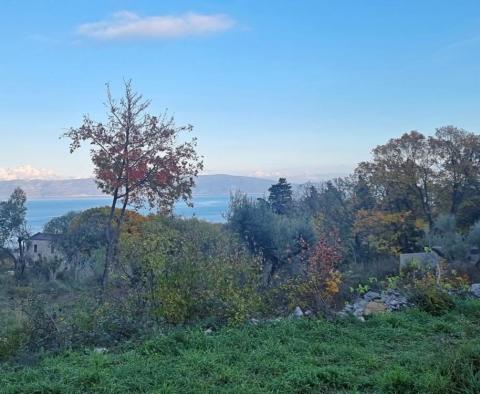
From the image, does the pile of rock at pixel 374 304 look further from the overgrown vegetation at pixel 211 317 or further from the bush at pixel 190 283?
the bush at pixel 190 283

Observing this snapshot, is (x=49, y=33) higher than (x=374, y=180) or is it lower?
higher

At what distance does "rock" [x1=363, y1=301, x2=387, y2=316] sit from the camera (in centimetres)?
633

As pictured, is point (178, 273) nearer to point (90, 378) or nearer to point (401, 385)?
point (90, 378)

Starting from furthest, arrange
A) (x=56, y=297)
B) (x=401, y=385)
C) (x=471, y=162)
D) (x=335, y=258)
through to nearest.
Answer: (x=471, y=162)
(x=56, y=297)
(x=335, y=258)
(x=401, y=385)

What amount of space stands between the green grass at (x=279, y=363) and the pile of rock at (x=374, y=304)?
2.48ft

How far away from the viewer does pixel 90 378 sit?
374 centimetres

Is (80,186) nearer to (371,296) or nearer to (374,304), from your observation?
(371,296)

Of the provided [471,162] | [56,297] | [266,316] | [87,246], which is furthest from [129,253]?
[471,162]

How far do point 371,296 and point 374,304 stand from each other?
927 mm

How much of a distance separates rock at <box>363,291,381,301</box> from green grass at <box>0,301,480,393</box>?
1956 millimetres

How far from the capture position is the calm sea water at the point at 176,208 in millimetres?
14655

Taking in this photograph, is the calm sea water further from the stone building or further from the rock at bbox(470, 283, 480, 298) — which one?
the rock at bbox(470, 283, 480, 298)

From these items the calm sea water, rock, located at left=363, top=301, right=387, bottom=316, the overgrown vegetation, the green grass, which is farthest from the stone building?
the green grass

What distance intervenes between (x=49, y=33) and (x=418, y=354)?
8.59 meters
